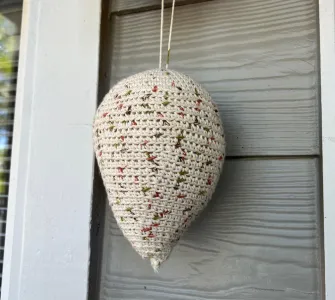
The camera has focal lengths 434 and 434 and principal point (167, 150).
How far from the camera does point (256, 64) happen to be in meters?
0.59

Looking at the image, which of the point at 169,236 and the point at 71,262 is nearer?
the point at 169,236

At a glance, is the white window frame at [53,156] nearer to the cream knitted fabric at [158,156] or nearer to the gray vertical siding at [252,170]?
the gray vertical siding at [252,170]

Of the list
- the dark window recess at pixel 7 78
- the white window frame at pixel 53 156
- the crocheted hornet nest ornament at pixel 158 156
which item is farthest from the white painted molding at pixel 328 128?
the dark window recess at pixel 7 78

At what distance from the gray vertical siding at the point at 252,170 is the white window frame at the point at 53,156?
6 cm

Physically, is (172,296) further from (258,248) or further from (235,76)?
(235,76)

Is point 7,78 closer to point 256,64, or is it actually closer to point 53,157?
point 53,157

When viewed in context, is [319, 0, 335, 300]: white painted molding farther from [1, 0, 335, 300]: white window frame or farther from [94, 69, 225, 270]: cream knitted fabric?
[1, 0, 335, 300]: white window frame

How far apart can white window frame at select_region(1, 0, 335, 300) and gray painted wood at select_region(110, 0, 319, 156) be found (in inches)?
4.0

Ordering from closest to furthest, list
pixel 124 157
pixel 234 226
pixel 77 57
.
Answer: pixel 124 157, pixel 234 226, pixel 77 57

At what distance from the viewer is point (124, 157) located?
47cm

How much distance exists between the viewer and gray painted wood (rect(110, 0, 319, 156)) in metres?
0.56

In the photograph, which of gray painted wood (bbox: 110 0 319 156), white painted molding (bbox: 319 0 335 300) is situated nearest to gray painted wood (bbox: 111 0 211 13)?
gray painted wood (bbox: 110 0 319 156)

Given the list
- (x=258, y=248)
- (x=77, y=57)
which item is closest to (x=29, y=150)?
(x=77, y=57)

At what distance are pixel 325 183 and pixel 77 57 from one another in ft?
1.33
